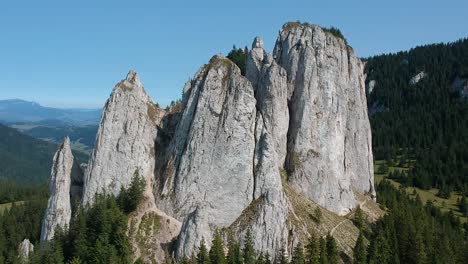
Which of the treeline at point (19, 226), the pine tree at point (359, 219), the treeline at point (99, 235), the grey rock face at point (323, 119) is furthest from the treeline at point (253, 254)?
the treeline at point (19, 226)

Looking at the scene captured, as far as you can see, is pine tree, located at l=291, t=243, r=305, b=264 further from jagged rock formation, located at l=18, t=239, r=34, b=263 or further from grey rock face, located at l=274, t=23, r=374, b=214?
jagged rock formation, located at l=18, t=239, r=34, b=263

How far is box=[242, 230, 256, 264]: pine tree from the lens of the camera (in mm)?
82938

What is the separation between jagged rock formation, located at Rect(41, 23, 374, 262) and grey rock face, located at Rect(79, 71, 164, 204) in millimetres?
201

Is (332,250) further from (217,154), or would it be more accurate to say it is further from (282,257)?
(217,154)

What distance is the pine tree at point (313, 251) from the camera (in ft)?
275

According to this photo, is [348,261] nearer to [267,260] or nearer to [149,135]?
[267,260]

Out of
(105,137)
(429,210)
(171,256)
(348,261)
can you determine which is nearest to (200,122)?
(105,137)

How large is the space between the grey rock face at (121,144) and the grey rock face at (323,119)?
103 feet

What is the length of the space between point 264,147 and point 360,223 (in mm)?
29015

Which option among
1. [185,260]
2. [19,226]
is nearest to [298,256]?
[185,260]

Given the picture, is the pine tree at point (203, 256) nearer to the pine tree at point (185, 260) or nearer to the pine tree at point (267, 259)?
the pine tree at point (185, 260)

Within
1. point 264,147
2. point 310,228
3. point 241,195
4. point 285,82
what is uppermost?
point 285,82

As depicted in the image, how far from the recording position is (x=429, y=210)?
507ft

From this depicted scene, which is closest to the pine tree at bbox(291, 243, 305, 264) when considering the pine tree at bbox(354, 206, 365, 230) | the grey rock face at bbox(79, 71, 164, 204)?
the pine tree at bbox(354, 206, 365, 230)
